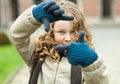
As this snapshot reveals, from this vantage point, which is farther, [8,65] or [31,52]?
[8,65]

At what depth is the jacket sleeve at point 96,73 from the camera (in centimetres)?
291

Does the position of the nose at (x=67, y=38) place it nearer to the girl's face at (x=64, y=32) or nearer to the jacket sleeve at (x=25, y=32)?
the girl's face at (x=64, y=32)

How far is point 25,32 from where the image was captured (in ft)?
10.9

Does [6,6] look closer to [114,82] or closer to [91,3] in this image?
[91,3]

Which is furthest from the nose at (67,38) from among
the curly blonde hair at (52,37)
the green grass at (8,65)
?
the green grass at (8,65)

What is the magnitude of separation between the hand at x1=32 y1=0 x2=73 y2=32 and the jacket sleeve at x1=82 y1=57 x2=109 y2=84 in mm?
321

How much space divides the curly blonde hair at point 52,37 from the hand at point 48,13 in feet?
0.91

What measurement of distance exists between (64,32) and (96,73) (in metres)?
0.43

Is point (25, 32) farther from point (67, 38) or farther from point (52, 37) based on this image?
point (67, 38)

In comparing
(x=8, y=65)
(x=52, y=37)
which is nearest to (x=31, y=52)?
(x=52, y=37)

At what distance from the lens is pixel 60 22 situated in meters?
3.23

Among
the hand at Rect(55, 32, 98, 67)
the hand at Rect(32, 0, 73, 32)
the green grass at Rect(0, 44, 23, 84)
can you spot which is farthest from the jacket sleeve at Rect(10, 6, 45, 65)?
the green grass at Rect(0, 44, 23, 84)

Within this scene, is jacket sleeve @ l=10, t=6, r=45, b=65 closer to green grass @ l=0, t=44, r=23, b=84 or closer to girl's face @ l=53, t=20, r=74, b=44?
girl's face @ l=53, t=20, r=74, b=44

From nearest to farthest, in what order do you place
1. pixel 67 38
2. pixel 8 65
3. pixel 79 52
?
pixel 79 52 → pixel 67 38 → pixel 8 65
